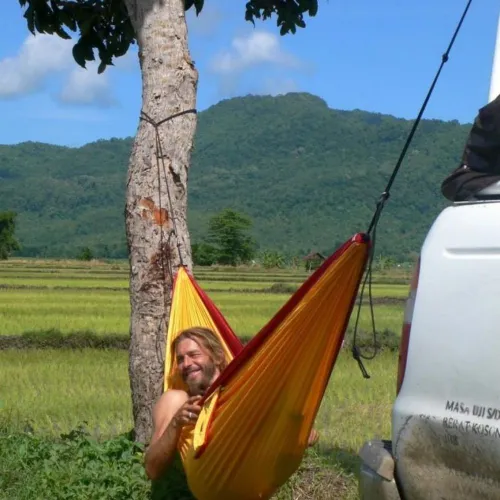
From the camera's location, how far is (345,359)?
15.0 metres

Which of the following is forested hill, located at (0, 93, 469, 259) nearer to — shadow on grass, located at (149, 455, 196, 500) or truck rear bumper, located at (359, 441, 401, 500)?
shadow on grass, located at (149, 455, 196, 500)

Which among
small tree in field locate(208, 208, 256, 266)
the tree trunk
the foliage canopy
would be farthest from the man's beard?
small tree in field locate(208, 208, 256, 266)

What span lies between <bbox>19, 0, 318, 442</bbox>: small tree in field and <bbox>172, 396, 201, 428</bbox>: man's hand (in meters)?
1.76

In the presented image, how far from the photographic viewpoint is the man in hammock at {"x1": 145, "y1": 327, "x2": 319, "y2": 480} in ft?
16.0

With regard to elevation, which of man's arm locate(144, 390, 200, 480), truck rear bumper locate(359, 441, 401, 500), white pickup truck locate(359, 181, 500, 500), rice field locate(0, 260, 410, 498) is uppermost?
white pickup truck locate(359, 181, 500, 500)

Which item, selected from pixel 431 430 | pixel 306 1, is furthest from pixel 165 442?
pixel 306 1

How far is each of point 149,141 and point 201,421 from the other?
2545mm

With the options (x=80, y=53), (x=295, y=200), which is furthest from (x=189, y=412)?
(x=295, y=200)

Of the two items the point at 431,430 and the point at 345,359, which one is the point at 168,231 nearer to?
the point at 431,430

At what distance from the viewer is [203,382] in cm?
498

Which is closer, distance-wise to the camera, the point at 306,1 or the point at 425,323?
the point at 425,323

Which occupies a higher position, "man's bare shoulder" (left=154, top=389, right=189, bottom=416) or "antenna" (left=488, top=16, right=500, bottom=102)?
"antenna" (left=488, top=16, right=500, bottom=102)

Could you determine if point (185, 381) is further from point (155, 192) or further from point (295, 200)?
point (295, 200)

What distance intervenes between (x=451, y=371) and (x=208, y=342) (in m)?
2.05
